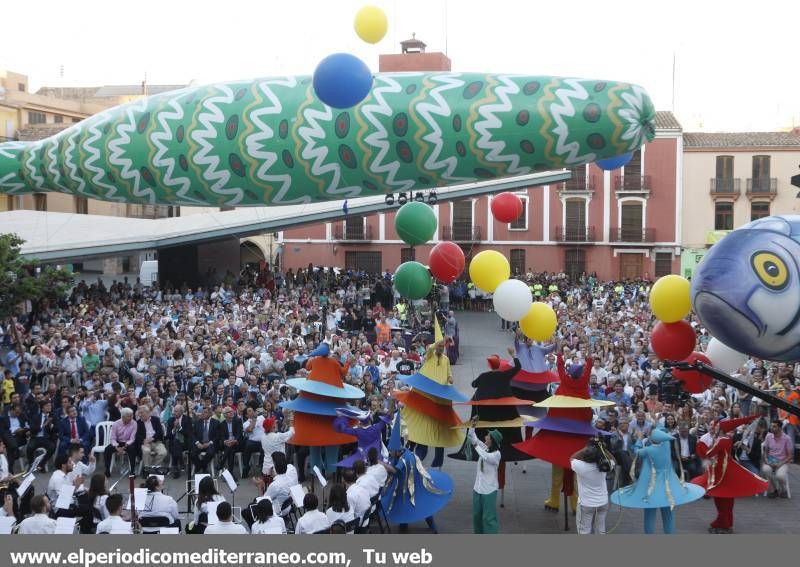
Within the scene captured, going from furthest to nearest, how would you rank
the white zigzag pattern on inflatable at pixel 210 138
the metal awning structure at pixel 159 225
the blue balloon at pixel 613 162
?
1. the metal awning structure at pixel 159 225
2. the blue balloon at pixel 613 162
3. the white zigzag pattern on inflatable at pixel 210 138

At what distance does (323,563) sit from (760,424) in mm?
7604

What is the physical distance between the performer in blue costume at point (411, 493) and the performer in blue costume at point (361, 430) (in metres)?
0.55

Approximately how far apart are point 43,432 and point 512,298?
6.26 meters

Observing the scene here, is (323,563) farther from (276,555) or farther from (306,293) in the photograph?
(306,293)

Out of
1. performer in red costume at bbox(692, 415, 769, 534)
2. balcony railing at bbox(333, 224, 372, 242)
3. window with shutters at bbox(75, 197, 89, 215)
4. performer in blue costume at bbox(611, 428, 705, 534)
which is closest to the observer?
performer in blue costume at bbox(611, 428, 705, 534)

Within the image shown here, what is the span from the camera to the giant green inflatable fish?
31.6 feet

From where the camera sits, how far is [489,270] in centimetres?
1173

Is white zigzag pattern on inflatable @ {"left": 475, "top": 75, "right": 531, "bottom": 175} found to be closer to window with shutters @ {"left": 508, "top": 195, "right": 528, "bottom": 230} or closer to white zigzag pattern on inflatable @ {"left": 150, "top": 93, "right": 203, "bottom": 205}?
white zigzag pattern on inflatable @ {"left": 150, "top": 93, "right": 203, "bottom": 205}

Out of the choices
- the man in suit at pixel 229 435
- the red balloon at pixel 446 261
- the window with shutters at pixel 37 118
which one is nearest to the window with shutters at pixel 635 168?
the window with shutters at pixel 37 118

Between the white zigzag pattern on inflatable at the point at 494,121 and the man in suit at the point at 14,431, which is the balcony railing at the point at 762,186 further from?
the man in suit at the point at 14,431

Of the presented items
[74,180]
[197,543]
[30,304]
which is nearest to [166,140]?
[74,180]

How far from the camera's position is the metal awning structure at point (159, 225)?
75.7 feet

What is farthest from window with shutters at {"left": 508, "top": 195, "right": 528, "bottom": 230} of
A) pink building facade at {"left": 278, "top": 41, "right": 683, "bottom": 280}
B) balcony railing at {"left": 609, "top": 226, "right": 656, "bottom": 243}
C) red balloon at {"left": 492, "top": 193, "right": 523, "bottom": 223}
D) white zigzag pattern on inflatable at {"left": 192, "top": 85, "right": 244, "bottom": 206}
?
white zigzag pattern on inflatable at {"left": 192, "top": 85, "right": 244, "bottom": 206}

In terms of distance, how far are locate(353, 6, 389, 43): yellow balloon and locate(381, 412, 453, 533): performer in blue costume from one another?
4123mm
